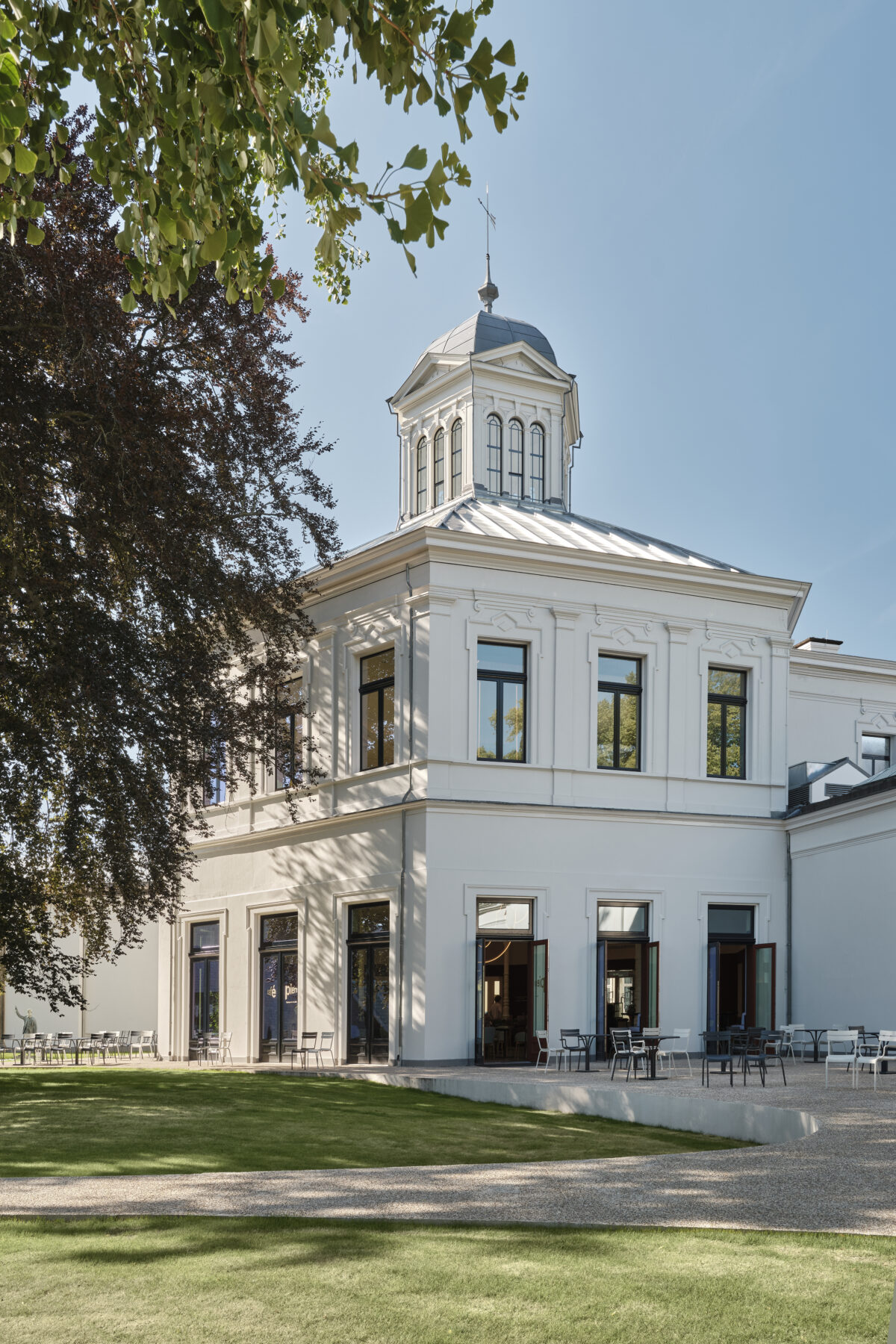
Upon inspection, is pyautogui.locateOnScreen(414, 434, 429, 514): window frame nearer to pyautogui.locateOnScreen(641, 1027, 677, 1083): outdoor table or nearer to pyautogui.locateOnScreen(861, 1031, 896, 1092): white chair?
pyautogui.locateOnScreen(641, 1027, 677, 1083): outdoor table

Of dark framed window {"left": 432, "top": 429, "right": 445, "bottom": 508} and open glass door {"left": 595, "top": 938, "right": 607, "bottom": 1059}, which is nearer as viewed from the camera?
open glass door {"left": 595, "top": 938, "right": 607, "bottom": 1059}

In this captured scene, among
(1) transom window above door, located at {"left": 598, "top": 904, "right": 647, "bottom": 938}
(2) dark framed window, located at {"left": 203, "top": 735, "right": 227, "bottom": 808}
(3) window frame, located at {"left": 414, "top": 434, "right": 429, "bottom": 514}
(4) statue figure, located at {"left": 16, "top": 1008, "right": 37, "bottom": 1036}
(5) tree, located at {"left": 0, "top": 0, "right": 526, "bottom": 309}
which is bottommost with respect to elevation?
(4) statue figure, located at {"left": 16, "top": 1008, "right": 37, "bottom": 1036}

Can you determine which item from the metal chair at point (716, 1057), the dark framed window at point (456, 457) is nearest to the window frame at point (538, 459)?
the dark framed window at point (456, 457)

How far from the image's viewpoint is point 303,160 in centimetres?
568

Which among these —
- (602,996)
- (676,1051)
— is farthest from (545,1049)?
(676,1051)

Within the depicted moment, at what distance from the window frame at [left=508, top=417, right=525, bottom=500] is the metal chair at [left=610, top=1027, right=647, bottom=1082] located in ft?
41.6

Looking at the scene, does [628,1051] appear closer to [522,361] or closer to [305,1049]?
[305,1049]

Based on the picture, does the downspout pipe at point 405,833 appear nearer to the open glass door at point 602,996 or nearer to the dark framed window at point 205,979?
the open glass door at point 602,996

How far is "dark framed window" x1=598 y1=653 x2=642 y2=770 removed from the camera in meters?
27.6

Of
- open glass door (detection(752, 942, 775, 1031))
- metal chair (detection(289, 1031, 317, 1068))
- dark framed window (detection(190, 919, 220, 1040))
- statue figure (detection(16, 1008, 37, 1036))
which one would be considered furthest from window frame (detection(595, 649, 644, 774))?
statue figure (detection(16, 1008, 37, 1036))

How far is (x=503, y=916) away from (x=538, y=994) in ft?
5.12

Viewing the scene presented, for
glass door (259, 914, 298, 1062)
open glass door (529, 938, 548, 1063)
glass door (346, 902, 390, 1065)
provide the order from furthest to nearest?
glass door (259, 914, 298, 1062), glass door (346, 902, 390, 1065), open glass door (529, 938, 548, 1063)

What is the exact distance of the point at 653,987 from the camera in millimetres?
26828

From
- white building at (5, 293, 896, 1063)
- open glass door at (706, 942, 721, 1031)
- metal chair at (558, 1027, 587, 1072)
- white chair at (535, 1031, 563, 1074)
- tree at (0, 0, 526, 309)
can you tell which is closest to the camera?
tree at (0, 0, 526, 309)
